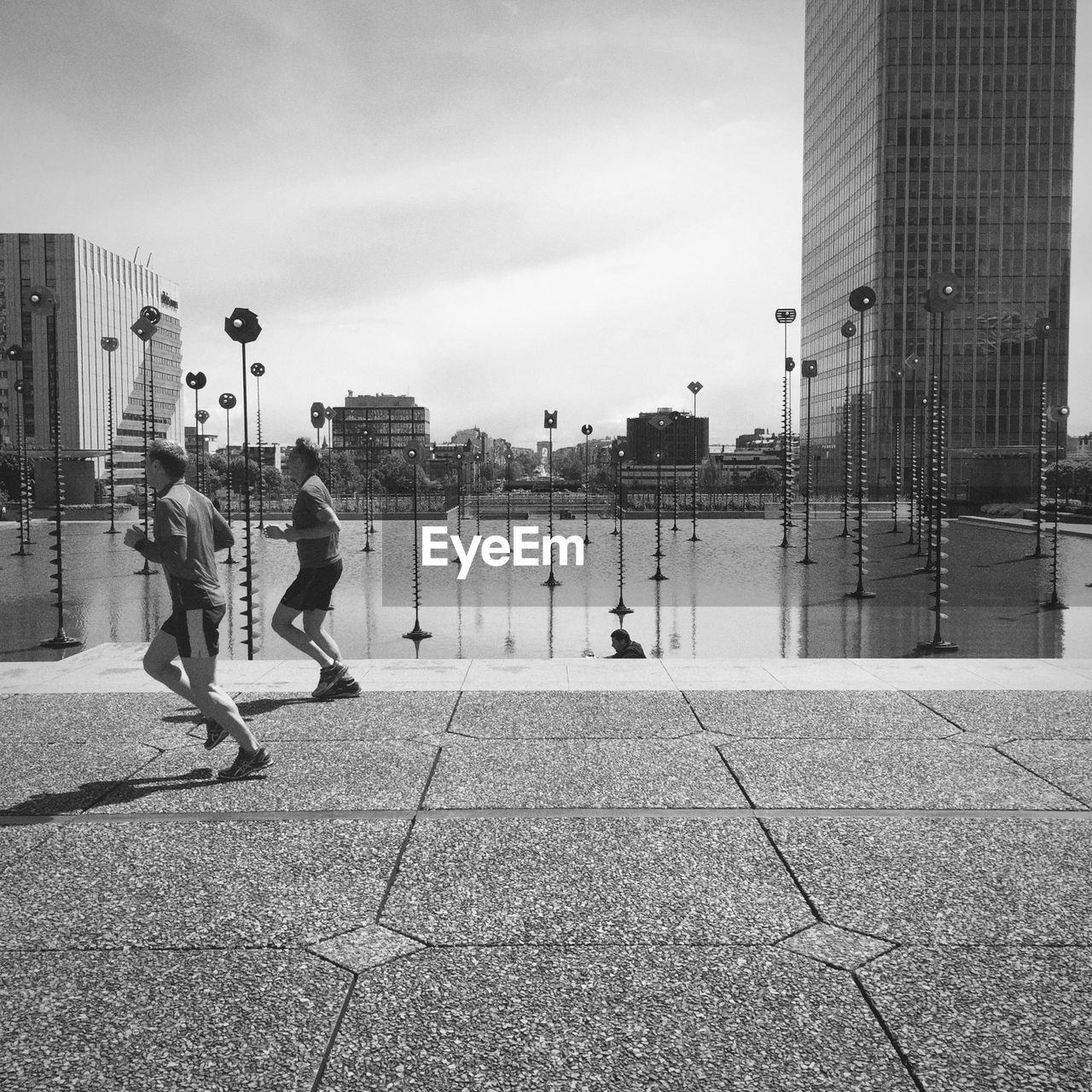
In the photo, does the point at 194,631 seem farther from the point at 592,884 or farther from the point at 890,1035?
the point at 890,1035

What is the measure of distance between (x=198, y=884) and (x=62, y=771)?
240 cm

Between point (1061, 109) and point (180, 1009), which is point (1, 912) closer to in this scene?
point (180, 1009)

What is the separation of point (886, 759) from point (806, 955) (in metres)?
3.07

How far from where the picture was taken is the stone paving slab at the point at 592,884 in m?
4.24

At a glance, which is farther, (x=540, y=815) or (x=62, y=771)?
(x=62, y=771)

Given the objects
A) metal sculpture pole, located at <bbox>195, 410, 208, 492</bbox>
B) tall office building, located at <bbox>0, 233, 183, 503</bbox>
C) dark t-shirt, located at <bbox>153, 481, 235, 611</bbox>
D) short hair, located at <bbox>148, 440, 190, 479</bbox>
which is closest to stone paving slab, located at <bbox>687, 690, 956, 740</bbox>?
dark t-shirt, located at <bbox>153, 481, 235, 611</bbox>

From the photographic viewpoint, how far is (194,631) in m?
5.86

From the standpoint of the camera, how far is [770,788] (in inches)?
241

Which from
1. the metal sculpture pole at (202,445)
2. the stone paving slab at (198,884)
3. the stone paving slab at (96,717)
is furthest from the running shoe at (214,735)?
the metal sculpture pole at (202,445)

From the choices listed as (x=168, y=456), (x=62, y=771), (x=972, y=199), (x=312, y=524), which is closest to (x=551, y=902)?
(x=168, y=456)

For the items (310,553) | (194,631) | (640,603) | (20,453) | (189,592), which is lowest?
(640,603)

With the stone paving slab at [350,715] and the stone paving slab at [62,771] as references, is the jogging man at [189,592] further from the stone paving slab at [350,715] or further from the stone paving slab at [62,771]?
the stone paving slab at [350,715]

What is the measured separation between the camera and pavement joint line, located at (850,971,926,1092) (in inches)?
127

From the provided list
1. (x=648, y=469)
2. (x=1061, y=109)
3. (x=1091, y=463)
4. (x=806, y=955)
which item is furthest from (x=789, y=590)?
(x=648, y=469)
